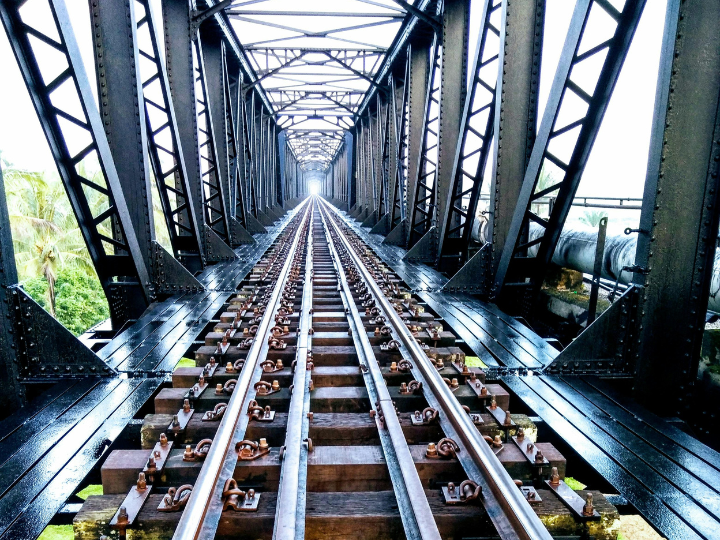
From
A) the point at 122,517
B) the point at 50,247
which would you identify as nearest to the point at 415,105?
the point at 122,517

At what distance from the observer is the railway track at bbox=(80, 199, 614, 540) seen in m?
2.19

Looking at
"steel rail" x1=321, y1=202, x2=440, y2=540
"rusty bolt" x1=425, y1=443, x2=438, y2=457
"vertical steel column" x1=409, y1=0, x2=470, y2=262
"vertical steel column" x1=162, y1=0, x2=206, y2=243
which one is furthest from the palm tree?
"rusty bolt" x1=425, y1=443, x2=438, y2=457

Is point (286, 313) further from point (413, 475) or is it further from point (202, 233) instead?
point (202, 233)

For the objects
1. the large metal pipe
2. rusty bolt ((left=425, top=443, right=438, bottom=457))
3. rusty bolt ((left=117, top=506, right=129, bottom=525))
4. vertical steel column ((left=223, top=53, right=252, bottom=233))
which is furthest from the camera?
vertical steel column ((left=223, top=53, right=252, bottom=233))

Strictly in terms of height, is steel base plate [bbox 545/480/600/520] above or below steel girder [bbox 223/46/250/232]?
below

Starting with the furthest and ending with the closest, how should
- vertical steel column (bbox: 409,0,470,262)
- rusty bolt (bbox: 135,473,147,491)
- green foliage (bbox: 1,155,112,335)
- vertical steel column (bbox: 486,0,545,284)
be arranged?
green foliage (bbox: 1,155,112,335) < vertical steel column (bbox: 409,0,470,262) < vertical steel column (bbox: 486,0,545,284) < rusty bolt (bbox: 135,473,147,491)

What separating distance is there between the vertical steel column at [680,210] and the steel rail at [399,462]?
203 centimetres

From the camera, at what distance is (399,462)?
2520mm

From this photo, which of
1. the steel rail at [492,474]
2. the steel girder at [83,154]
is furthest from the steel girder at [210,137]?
the steel rail at [492,474]

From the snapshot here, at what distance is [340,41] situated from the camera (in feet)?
53.0

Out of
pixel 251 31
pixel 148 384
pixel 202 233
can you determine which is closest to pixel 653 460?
pixel 148 384

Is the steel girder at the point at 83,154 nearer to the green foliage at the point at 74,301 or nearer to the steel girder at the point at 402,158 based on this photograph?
the steel girder at the point at 402,158

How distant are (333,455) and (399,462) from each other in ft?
1.14

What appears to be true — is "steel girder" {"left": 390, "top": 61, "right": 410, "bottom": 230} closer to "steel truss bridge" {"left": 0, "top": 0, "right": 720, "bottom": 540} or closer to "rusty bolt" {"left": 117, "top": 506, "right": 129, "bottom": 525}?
"steel truss bridge" {"left": 0, "top": 0, "right": 720, "bottom": 540}
